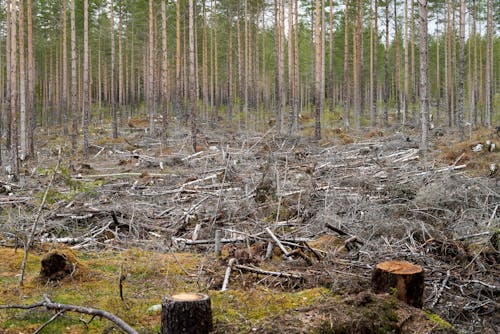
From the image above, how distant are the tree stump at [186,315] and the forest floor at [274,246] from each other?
10.7 inches

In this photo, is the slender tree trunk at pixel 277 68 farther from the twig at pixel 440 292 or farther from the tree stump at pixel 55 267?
the tree stump at pixel 55 267

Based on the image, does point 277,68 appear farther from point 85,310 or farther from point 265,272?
point 85,310

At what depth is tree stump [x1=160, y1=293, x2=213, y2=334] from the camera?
12.5 feet

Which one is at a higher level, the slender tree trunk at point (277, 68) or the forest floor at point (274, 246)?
the slender tree trunk at point (277, 68)

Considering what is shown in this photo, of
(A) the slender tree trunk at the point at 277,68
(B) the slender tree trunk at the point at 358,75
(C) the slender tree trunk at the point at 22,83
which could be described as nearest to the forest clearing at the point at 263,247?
(C) the slender tree trunk at the point at 22,83

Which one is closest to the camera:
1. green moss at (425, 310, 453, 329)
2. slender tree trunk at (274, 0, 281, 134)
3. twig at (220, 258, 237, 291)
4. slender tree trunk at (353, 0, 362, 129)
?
green moss at (425, 310, 453, 329)

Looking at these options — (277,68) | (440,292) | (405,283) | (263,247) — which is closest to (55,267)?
(263,247)

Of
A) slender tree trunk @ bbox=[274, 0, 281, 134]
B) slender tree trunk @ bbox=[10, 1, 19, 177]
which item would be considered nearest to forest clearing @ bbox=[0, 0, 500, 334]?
slender tree trunk @ bbox=[10, 1, 19, 177]

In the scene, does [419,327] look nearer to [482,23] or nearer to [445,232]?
[445,232]

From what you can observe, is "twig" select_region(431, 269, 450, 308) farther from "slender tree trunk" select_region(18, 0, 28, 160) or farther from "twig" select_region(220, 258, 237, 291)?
"slender tree trunk" select_region(18, 0, 28, 160)

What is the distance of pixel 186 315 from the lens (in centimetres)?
382

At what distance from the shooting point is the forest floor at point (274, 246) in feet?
14.2

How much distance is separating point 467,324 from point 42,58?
4110 centimetres

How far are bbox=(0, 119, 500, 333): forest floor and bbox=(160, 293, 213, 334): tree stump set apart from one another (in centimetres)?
27
